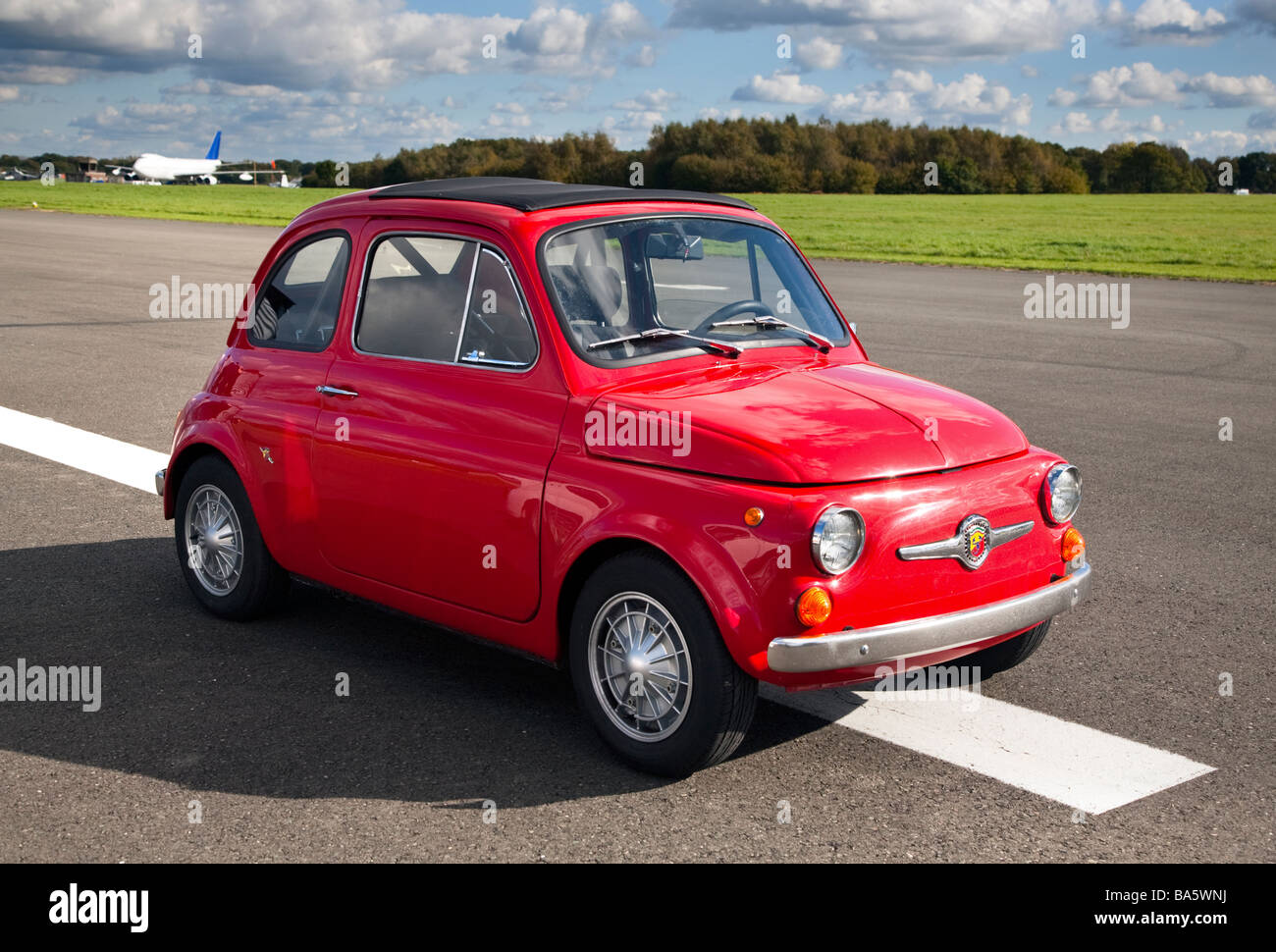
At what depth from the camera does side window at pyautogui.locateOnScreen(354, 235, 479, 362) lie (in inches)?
196

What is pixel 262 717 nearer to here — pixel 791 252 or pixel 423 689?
pixel 423 689

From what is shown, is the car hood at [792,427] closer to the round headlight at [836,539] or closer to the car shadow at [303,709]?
the round headlight at [836,539]

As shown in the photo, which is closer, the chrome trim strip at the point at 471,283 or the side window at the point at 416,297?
the chrome trim strip at the point at 471,283

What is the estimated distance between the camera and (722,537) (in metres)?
3.96

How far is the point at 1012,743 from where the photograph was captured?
4.56 meters

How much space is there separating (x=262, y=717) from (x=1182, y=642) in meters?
3.79

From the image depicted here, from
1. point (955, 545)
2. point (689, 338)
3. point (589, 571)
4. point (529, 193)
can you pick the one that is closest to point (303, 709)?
point (589, 571)

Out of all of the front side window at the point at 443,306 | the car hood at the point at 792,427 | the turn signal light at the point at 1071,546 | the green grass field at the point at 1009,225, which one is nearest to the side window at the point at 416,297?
the front side window at the point at 443,306

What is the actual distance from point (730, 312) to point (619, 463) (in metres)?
1.15

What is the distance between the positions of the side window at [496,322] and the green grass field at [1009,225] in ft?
85.8

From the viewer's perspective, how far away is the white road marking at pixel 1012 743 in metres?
4.23

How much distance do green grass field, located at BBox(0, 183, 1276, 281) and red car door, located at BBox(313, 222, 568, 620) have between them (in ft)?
85.6
